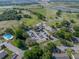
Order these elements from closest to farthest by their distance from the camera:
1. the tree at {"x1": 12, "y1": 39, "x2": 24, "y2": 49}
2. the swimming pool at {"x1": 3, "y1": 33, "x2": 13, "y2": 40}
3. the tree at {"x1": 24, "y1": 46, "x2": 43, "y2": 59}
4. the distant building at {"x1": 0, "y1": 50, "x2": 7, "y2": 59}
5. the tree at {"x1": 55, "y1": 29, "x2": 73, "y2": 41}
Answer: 1. the tree at {"x1": 24, "y1": 46, "x2": 43, "y2": 59}
2. the distant building at {"x1": 0, "y1": 50, "x2": 7, "y2": 59}
3. the tree at {"x1": 12, "y1": 39, "x2": 24, "y2": 49}
4. the swimming pool at {"x1": 3, "y1": 33, "x2": 13, "y2": 40}
5. the tree at {"x1": 55, "y1": 29, "x2": 73, "y2": 41}

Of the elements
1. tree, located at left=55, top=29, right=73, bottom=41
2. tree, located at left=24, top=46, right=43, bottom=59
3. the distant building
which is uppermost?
tree, located at left=24, top=46, right=43, bottom=59

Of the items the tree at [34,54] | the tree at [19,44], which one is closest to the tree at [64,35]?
the tree at [19,44]

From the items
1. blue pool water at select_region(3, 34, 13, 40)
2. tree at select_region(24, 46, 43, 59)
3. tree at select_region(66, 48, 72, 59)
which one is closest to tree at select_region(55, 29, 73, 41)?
tree at select_region(66, 48, 72, 59)

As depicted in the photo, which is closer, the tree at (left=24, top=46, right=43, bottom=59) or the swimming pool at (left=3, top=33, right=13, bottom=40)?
the tree at (left=24, top=46, right=43, bottom=59)

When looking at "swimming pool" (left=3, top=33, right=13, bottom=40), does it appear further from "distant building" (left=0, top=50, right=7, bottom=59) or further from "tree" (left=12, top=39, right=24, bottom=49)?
"distant building" (left=0, top=50, right=7, bottom=59)

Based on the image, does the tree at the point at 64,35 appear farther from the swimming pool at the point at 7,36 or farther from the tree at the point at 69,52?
the swimming pool at the point at 7,36

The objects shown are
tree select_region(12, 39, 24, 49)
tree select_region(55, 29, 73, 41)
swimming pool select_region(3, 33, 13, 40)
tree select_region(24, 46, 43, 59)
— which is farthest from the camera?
tree select_region(55, 29, 73, 41)

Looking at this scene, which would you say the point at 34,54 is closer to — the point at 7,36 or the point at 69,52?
the point at 69,52

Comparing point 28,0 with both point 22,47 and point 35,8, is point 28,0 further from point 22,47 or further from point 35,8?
point 22,47

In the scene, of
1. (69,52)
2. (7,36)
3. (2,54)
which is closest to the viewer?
(2,54)

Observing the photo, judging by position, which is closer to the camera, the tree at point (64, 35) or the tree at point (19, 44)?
the tree at point (19, 44)

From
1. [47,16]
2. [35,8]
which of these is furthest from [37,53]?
[35,8]

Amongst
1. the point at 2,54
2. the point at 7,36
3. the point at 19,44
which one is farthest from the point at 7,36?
the point at 2,54
